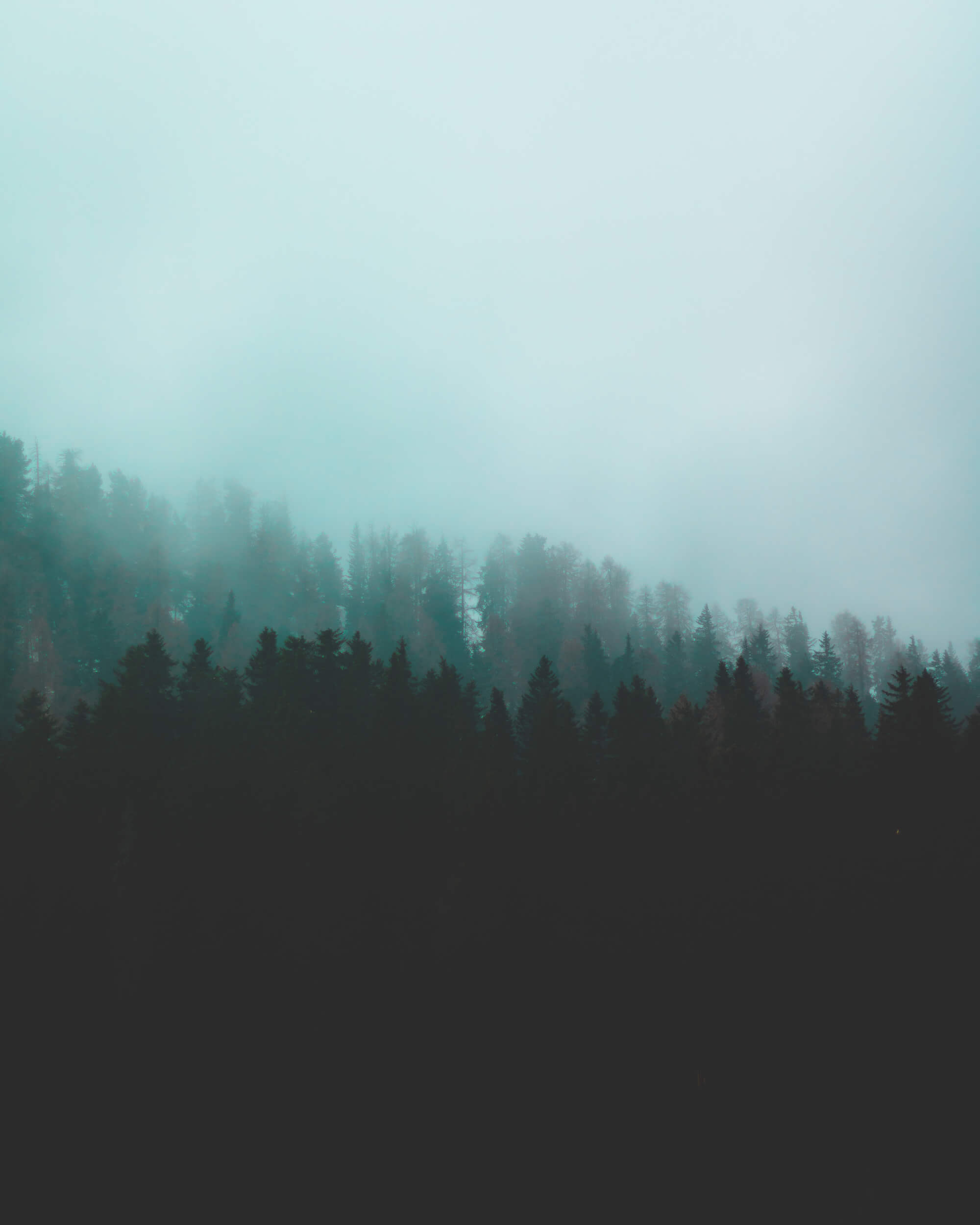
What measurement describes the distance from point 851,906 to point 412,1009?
75.7ft

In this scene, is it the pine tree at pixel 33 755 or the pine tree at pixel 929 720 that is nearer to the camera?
the pine tree at pixel 33 755

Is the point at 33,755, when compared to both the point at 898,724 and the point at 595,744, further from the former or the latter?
the point at 898,724

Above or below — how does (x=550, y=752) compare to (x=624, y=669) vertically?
below

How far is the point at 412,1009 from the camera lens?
31.0m

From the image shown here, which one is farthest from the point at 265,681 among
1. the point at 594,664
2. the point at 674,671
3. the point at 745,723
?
the point at 674,671

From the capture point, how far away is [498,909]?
36375mm

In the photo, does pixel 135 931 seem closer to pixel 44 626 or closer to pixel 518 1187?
pixel 518 1187

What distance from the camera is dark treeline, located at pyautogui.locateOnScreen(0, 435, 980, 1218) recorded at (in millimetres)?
24266

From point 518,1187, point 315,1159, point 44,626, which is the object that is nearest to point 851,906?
point 518,1187

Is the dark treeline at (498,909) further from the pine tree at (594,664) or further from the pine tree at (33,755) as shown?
the pine tree at (594,664)

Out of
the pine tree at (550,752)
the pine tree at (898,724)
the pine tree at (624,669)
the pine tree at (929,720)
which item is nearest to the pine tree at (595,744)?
the pine tree at (550,752)

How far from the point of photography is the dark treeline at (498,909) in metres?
24.3

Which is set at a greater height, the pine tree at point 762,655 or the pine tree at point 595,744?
the pine tree at point 762,655

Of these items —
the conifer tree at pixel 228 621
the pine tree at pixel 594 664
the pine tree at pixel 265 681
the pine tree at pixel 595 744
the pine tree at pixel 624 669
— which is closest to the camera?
the pine tree at pixel 265 681
